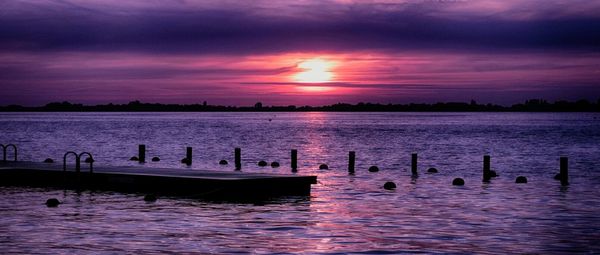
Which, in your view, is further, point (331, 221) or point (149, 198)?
point (149, 198)

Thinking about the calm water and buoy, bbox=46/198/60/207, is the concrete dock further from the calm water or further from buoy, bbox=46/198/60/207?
buoy, bbox=46/198/60/207

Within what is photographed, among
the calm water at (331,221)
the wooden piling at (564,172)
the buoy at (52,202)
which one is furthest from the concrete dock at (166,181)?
the wooden piling at (564,172)

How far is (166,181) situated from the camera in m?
30.8

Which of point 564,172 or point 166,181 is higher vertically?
point 166,181

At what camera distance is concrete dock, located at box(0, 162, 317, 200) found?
1165 inches

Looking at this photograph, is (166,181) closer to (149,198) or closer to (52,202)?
(149,198)

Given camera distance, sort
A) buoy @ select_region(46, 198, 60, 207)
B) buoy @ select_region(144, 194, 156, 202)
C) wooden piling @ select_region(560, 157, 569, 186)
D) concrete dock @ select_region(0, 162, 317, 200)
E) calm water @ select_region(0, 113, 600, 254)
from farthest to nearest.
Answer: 1. wooden piling @ select_region(560, 157, 569, 186)
2. concrete dock @ select_region(0, 162, 317, 200)
3. buoy @ select_region(144, 194, 156, 202)
4. buoy @ select_region(46, 198, 60, 207)
5. calm water @ select_region(0, 113, 600, 254)

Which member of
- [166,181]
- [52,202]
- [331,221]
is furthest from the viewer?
[166,181]

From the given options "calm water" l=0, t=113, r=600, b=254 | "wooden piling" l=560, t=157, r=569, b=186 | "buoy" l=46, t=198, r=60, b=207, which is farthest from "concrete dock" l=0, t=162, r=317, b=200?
"wooden piling" l=560, t=157, r=569, b=186

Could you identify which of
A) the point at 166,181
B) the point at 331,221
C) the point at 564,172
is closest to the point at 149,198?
the point at 166,181

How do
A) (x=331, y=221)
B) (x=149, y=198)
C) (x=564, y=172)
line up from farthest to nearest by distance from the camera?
(x=564, y=172), (x=149, y=198), (x=331, y=221)

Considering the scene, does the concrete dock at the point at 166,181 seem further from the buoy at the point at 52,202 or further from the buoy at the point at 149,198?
the buoy at the point at 52,202

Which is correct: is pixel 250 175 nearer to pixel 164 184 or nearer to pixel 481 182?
pixel 164 184

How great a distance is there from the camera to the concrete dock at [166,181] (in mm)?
29594
